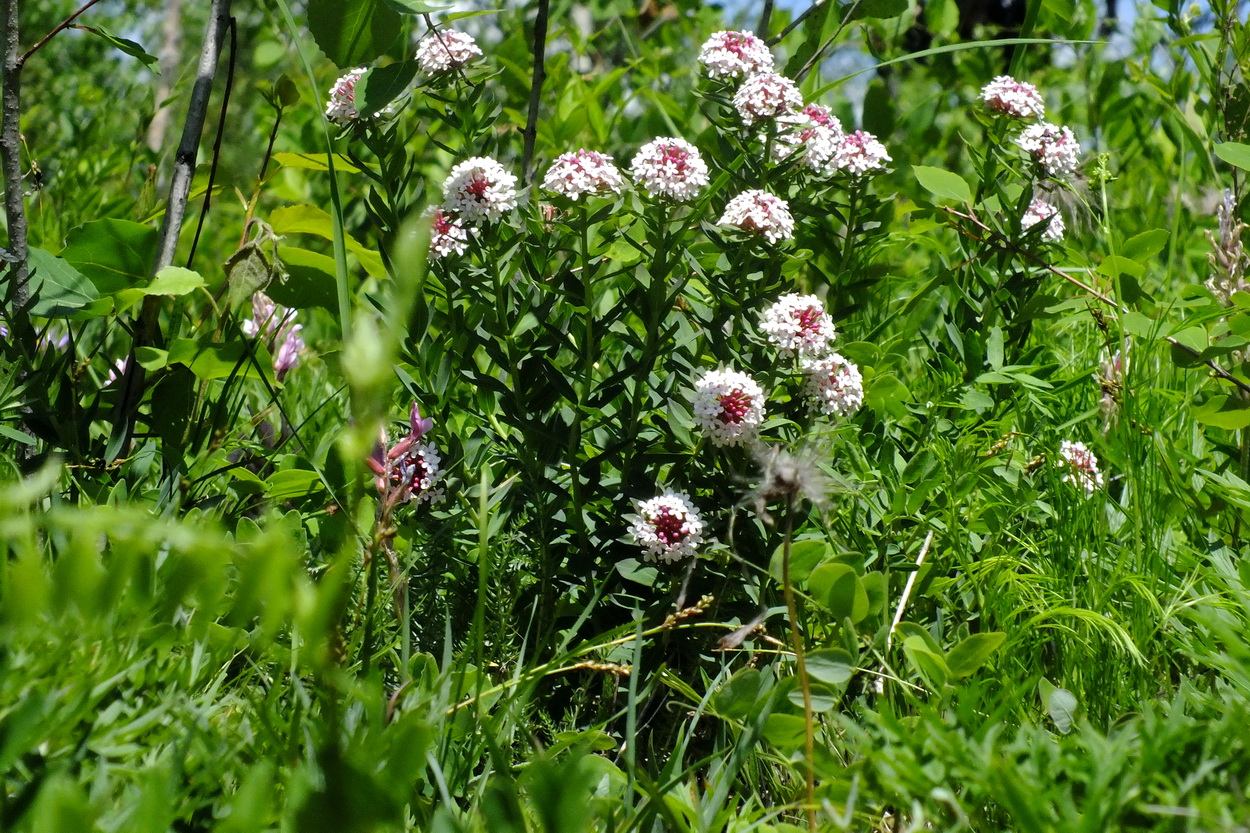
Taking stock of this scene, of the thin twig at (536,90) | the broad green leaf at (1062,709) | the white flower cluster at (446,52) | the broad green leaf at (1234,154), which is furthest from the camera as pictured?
the broad green leaf at (1234,154)

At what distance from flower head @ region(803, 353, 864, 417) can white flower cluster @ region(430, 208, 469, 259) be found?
0.39m

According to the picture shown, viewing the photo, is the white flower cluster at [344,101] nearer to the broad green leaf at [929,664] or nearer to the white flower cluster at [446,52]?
the white flower cluster at [446,52]

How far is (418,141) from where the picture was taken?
3.09 m

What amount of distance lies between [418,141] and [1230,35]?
6.87 feet

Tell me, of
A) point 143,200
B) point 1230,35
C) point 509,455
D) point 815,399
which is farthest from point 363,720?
point 1230,35

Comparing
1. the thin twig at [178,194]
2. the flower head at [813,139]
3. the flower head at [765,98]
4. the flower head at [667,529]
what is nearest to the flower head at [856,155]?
the flower head at [813,139]

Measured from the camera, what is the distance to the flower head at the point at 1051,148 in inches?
59.6

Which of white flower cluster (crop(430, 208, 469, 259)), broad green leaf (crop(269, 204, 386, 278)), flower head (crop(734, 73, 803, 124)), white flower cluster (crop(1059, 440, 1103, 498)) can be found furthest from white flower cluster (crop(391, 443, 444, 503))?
white flower cluster (crop(1059, 440, 1103, 498))

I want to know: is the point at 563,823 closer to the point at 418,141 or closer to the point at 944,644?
the point at 944,644

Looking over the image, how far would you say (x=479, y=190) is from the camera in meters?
1.11

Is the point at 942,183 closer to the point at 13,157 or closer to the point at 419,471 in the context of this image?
the point at 419,471

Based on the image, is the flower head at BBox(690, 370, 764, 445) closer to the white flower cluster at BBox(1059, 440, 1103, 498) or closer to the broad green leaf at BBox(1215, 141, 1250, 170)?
the white flower cluster at BBox(1059, 440, 1103, 498)

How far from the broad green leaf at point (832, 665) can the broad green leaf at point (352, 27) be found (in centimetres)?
79

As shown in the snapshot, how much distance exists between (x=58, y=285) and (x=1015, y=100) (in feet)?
4.25
